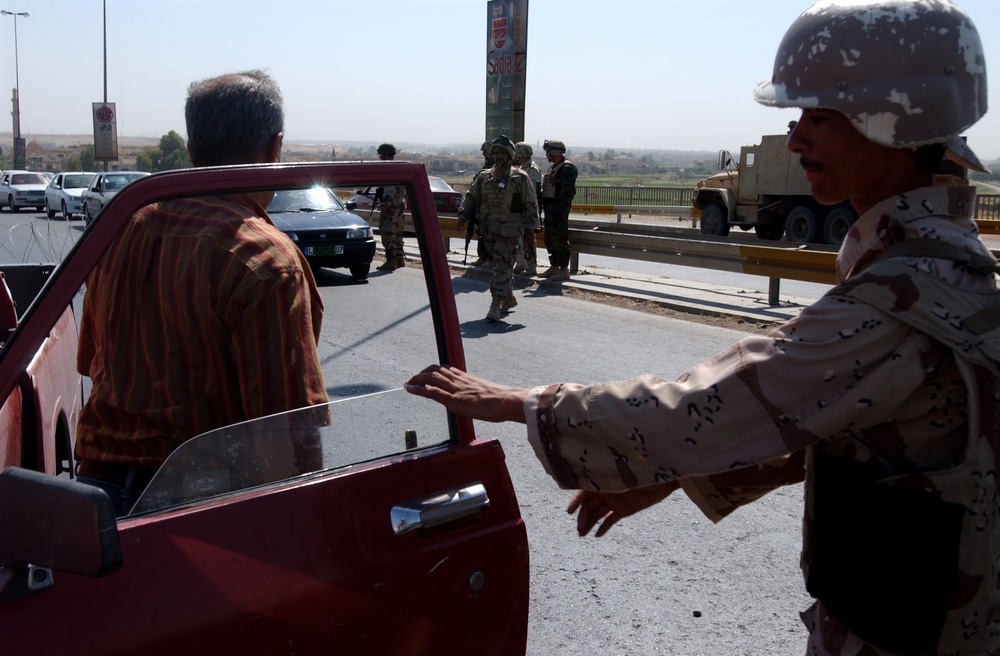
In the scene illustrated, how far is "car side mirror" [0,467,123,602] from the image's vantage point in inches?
54.5

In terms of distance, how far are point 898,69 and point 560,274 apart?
40.4ft

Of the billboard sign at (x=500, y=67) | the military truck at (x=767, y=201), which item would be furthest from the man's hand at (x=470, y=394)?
the military truck at (x=767, y=201)

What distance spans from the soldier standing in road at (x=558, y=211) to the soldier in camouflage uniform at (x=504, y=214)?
2.11 meters

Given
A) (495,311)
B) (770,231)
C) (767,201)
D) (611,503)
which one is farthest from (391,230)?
(611,503)

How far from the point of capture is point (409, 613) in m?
1.85

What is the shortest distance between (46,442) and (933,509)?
2290mm

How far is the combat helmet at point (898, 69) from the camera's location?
144 centimetres

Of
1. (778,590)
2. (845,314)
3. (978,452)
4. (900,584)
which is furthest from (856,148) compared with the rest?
(778,590)

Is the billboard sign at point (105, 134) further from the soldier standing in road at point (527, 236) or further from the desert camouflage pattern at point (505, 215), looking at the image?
the desert camouflage pattern at point (505, 215)

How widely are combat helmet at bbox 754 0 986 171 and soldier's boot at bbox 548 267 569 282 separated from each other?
39.1ft

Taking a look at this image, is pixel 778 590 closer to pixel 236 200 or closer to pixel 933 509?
pixel 933 509

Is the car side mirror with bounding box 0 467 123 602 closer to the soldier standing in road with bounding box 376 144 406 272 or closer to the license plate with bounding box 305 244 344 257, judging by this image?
the license plate with bounding box 305 244 344 257

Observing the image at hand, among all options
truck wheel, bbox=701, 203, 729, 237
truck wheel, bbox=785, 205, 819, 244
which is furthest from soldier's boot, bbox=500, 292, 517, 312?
truck wheel, bbox=701, 203, 729, 237

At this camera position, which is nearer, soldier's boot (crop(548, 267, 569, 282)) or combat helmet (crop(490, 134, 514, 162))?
combat helmet (crop(490, 134, 514, 162))
